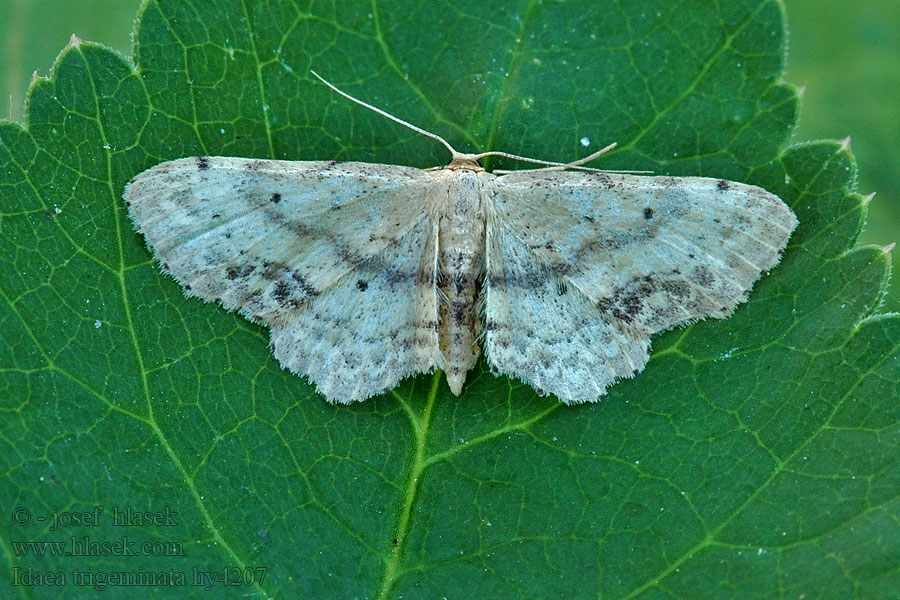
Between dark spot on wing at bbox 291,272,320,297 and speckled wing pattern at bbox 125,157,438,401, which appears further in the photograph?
dark spot on wing at bbox 291,272,320,297

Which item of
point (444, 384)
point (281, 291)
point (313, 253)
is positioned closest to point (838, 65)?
point (444, 384)

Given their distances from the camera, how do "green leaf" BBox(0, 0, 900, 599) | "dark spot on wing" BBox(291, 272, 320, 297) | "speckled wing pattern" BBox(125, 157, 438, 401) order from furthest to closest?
"dark spot on wing" BBox(291, 272, 320, 297)
"speckled wing pattern" BBox(125, 157, 438, 401)
"green leaf" BBox(0, 0, 900, 599)

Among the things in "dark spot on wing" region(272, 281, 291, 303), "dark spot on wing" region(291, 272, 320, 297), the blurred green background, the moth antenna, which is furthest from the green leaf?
the blurred green background

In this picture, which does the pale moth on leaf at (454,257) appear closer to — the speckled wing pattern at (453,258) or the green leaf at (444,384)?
the speckled wing pattern at (453,258)

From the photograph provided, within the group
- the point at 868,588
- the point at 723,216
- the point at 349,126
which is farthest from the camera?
the point at 349,126

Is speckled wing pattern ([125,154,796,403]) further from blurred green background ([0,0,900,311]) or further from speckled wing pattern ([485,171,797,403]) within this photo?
blurred green background ([0,0,900,311])

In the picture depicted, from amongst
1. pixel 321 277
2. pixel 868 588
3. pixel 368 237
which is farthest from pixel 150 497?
pixel 868 588

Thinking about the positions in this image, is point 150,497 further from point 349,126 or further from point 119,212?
point 349,126

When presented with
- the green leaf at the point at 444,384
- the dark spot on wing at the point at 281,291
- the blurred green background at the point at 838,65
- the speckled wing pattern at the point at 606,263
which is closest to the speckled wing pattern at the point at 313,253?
the dark spot on wing at the point at 281,291

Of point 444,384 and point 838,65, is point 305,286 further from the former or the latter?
point 838,65
